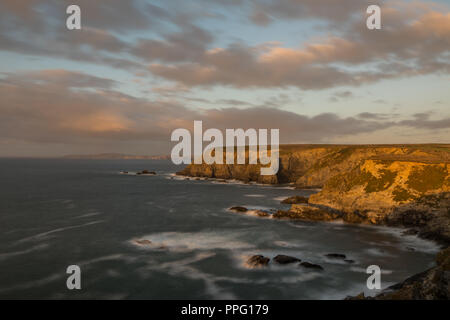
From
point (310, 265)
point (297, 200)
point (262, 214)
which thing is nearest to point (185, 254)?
point (310, 265)

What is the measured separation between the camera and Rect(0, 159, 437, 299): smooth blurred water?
22.7 meters

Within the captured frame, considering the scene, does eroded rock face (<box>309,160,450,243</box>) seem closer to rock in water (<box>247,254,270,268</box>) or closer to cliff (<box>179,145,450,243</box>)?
cliff (<box>179,145,450,243</box>)

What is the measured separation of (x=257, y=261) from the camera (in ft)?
90.4

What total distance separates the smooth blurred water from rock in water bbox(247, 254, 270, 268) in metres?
0.79

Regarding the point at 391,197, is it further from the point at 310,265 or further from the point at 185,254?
the point at 185,254

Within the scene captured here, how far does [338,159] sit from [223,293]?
7126 centimetres

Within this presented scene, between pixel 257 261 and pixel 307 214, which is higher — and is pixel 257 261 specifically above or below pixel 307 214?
below

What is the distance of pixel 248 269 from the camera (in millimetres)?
26453

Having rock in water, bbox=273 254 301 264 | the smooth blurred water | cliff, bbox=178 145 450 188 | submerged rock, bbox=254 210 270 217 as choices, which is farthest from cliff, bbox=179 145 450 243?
rock in water, bbox=273 254 301 264

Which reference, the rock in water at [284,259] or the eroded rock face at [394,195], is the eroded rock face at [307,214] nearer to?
the eroded rock face at [394,195]

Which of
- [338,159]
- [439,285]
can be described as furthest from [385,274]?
[338,159]

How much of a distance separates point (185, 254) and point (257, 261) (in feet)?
25.5

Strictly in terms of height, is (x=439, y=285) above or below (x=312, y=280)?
above

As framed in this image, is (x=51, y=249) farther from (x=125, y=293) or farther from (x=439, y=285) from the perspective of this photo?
(x=439, y=285)
